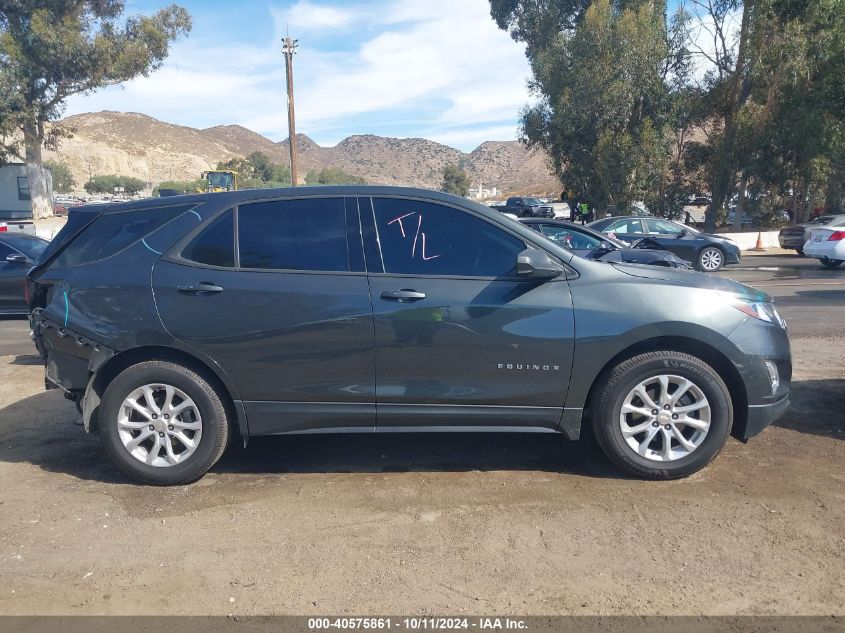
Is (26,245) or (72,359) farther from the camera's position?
(26,245)

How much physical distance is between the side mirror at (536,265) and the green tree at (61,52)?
34529 millimetres

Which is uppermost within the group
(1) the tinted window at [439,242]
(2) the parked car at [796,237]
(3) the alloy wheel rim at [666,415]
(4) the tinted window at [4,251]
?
(1) the tinted window at [439,242]

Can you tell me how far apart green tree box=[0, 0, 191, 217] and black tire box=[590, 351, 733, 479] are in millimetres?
35058

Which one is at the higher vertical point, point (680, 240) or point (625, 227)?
point (625, 227)

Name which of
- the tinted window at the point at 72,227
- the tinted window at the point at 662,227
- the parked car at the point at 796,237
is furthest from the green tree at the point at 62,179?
the tinted window at the point at 72,227

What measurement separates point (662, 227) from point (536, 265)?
1565 centimetres

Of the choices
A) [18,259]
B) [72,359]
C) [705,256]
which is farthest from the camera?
[705,256]

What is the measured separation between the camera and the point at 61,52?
108 ft

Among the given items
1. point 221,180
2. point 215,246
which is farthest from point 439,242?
point 221,180

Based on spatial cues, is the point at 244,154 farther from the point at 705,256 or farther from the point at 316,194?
the point at 316,194

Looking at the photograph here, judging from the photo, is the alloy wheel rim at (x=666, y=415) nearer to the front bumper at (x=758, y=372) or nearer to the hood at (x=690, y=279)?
the front bumper at (x=758, y=372)

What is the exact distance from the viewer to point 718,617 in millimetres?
3145

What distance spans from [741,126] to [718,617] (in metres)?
26.9

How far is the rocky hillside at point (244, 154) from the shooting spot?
8988 cm
